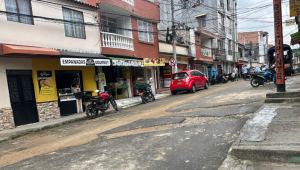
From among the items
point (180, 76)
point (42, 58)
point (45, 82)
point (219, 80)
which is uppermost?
point (42, 58)

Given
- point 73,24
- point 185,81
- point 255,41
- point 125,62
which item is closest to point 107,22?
point 73,24

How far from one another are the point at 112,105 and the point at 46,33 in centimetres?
422

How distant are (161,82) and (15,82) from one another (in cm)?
1266

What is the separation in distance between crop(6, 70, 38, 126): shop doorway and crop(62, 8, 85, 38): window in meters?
2.76

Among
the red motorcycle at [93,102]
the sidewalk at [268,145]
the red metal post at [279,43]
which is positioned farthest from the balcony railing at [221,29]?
the sidewalk at [268,145]

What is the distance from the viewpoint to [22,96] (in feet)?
26.7

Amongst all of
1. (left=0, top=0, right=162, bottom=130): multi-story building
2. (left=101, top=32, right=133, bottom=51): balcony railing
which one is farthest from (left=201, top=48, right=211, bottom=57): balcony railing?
(left=101, top=32, right=133, bottom=51): balcony railing

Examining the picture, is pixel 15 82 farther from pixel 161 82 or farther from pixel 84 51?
pixel 161 82

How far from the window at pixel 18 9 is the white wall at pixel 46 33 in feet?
0.57

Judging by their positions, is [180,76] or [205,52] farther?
[205,52]

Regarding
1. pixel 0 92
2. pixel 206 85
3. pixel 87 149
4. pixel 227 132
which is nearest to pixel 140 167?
pixel 87 149

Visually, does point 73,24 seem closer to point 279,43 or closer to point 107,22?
point 107,22

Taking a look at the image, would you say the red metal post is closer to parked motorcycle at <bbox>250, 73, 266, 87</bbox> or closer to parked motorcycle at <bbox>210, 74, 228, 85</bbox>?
parked motorcycle at <bbox>250, 73, 266, 87</bbox>

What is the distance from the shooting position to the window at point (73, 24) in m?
9.77
